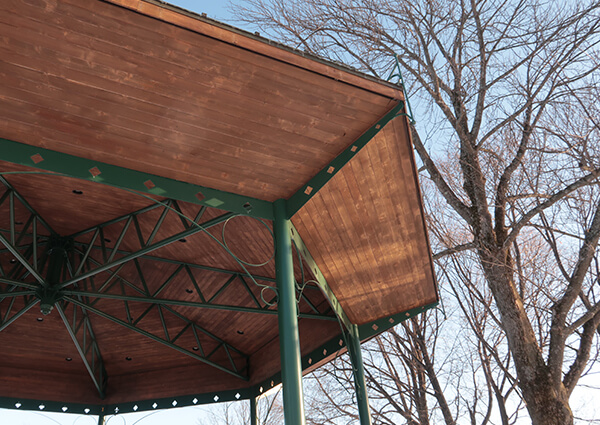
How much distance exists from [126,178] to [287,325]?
2521mm

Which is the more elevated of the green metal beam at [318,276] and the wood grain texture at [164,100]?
the wood grain texture at [164,100]

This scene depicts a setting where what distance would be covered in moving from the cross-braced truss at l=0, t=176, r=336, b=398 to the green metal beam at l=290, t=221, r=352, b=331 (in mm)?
390

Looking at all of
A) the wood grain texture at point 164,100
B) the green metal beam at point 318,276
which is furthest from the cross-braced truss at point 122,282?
the wood grain texture at point 164,100

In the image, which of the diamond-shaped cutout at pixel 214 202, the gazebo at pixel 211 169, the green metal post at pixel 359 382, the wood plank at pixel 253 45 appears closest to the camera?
the wood plank at pixel 253 45

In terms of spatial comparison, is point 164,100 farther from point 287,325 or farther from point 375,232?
point 375,232

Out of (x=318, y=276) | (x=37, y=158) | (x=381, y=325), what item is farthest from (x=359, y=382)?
(x=37, y=158)

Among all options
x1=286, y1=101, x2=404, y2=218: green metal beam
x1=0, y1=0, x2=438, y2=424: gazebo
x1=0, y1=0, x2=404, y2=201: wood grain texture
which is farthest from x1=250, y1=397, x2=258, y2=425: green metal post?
x1=0, y1=0, x2=404, y2=201: wood grain texture

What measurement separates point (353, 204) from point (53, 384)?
955cm

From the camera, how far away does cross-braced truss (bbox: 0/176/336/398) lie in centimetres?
841

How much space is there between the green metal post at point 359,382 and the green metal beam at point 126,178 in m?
3.74

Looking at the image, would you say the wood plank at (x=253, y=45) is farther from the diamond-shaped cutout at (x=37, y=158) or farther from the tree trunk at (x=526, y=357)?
the tree trunk at (x=526, y=357)

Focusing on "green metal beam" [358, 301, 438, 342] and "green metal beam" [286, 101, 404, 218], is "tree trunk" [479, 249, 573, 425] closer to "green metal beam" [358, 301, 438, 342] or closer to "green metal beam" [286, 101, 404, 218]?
"green metal beam" [358, 301, 438, 342]

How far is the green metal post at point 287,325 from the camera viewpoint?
5.29 meters

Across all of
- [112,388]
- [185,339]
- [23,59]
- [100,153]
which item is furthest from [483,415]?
[23,59]
